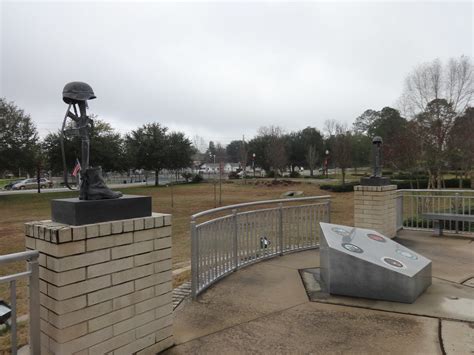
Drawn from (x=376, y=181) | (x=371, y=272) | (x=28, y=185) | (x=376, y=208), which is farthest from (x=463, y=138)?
(x=28, y=185)

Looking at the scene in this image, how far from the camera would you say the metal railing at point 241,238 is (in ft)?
14.5

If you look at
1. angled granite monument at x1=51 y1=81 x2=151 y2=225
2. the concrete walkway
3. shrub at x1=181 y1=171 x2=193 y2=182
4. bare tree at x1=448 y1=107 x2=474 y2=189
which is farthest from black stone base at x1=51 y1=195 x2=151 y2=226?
shrub at x1=181 y1=171 x2=193 y2=182

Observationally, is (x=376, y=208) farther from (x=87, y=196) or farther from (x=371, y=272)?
(x=87, y=196)

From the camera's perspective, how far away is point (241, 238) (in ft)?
18.8

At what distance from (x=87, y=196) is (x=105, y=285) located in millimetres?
677

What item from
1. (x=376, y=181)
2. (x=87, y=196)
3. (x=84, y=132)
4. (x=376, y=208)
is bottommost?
(x=376, y=208)

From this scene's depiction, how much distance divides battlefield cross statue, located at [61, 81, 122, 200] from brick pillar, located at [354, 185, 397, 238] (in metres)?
5.83

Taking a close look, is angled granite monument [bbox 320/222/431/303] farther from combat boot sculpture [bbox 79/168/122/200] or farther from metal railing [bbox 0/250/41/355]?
metal railing [bbox 0/250/41/355]

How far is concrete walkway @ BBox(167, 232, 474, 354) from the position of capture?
312cm

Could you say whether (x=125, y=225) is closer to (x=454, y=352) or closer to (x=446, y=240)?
(x=454, y=352)

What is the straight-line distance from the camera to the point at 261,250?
6172mm

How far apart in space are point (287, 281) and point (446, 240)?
14.9ft

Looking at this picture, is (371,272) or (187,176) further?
(187,176)

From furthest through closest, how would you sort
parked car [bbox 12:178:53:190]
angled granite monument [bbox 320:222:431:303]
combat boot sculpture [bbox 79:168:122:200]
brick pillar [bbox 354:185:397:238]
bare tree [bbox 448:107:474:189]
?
parked car [bbox 12:178:53:190], bare tree [bbox 448:107:474:189], brick pillar [bbox 354:185:397:238], angled granite monument [bbox 320:222:431:303], combat boot sculpture [bbox 79:168:122:200]
